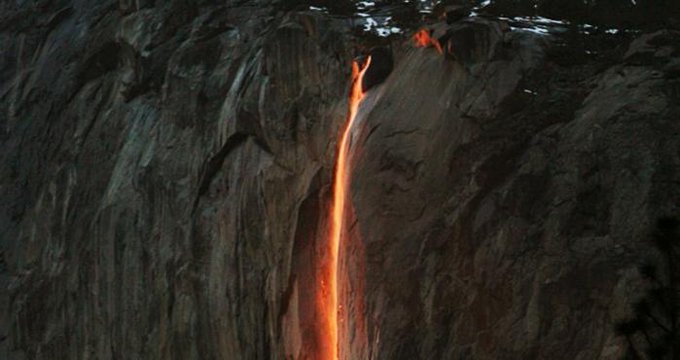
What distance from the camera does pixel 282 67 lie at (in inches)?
598

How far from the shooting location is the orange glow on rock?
13395 mm

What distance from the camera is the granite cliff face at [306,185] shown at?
37.1 feet

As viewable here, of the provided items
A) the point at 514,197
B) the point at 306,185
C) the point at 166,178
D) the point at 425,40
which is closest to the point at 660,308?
the point at 514,197

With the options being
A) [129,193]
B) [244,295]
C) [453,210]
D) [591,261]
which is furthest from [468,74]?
[129,193]

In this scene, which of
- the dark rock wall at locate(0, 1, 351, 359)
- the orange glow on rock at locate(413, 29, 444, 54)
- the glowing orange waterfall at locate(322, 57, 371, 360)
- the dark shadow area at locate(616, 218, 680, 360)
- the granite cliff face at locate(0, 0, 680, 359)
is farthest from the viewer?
the dark rock wall at locate(0, 1, 351, 359)

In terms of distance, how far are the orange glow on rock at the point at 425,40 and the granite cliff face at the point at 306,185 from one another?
0.38ft

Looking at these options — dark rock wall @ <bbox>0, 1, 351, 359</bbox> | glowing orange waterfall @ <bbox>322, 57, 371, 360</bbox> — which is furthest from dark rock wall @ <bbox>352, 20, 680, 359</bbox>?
dark rock wall @ <bbox>0, 1, 351, 359</bbox>

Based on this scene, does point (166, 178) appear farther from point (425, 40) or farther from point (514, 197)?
point (514, 197)

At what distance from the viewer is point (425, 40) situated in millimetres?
13727

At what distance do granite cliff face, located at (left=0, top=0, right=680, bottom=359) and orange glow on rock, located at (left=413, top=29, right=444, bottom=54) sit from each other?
0.12 m

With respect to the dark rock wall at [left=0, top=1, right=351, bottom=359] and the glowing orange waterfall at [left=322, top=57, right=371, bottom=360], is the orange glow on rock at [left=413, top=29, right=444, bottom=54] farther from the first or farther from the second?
the dark rock wall at [left=0, top=1, right=351, bottom=359]

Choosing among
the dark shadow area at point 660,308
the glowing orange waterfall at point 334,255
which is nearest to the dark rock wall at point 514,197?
the dark shadow area at point 660,308

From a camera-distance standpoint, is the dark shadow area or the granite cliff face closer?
the dark shadow area

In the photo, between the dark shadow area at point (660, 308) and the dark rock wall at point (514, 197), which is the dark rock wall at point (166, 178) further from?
the dark shadow area at point (660, 308)
